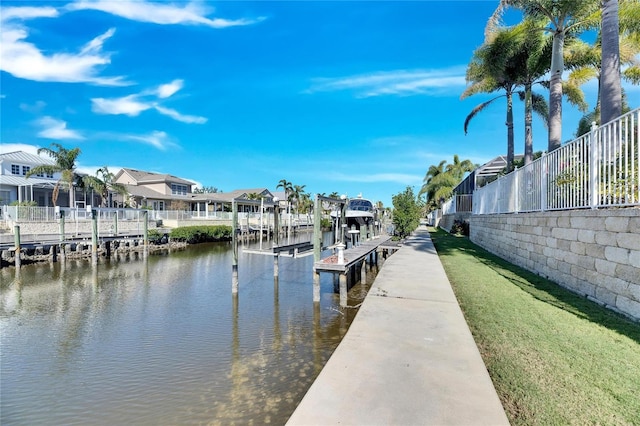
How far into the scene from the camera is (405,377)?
355cm

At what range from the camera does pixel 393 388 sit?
10.9ft

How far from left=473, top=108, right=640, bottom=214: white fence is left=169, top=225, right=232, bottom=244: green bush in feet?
83.1

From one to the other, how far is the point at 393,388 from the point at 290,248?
11084 millimetres

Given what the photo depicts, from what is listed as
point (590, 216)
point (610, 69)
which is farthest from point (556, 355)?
point (610, 69)

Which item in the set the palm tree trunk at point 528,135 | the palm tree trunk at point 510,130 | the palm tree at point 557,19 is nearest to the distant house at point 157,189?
the palm tree trunk at point 510,130

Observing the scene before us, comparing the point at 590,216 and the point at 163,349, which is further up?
the point at 590,216

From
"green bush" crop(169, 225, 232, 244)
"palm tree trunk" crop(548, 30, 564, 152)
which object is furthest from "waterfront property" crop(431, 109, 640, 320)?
"green bush" crop(169, 225, 232, 244)

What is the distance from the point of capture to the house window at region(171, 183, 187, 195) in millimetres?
46531

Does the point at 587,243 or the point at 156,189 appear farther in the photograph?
the point at 156,189

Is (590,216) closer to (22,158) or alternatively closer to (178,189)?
(22,158)

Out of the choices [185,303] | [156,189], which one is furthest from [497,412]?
[156,189]

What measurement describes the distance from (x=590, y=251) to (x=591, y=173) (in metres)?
1.37

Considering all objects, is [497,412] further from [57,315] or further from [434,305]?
[57,315]

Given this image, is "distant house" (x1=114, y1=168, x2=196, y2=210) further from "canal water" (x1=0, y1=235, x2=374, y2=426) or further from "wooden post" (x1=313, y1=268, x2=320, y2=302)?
"wooden post" (x1=313, y1=268, x2=320, y2=302)
